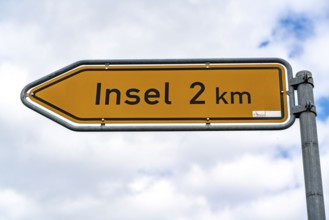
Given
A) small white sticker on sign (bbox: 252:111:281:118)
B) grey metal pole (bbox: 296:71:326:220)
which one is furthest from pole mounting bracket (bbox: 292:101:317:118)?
small white sticker on sign (bbox: 252:111:281:118)

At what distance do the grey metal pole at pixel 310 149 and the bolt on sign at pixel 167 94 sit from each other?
92 mm

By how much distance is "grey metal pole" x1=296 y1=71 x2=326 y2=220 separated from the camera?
243 cm

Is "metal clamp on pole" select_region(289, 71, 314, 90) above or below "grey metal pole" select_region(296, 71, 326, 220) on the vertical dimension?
above

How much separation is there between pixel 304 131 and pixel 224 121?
1.51 feet

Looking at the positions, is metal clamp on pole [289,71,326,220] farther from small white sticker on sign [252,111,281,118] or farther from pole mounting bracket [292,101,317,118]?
small white sticker on sign [252,111,281,118]

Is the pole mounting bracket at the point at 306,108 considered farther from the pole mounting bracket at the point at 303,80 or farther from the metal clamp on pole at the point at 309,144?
the pole mounting bracket at the point at 303,80

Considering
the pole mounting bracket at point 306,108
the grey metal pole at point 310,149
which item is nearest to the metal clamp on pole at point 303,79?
the grey metal pole at point 310,149

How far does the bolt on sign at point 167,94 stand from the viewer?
2898mm

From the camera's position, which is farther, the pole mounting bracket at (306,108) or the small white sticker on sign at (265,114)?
the small white sticker on sign at (265,114)

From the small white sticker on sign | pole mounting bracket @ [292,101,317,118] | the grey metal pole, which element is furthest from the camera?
the small white sticker on sign

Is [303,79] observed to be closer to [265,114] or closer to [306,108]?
[306,108]

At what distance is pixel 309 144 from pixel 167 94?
89cm

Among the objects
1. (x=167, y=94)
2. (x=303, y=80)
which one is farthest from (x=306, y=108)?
(x=167, y=94)

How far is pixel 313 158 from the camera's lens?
258cm
